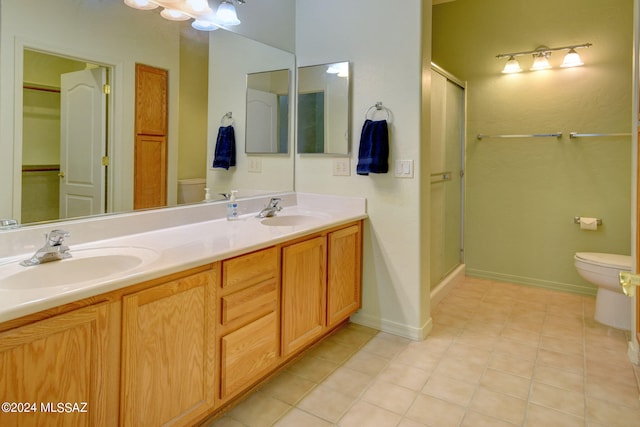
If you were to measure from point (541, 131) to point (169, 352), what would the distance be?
3.43 m

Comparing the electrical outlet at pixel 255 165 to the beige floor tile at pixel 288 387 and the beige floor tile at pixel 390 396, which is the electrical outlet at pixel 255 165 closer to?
the beige floor tile at pixel 288 387

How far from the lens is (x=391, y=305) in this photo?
270 cm

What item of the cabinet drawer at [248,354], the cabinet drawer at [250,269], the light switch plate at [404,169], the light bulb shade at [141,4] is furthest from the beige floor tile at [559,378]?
the light bulb shade at [141,4]

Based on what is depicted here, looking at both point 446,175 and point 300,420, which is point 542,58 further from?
point 300,420

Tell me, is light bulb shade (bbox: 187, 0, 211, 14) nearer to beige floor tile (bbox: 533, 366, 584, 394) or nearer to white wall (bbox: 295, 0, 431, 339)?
white wall (bbox: 295, 0, 431, 339)

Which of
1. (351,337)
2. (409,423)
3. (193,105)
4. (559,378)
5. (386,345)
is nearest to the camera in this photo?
(409,423)

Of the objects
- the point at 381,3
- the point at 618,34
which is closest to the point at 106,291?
the point at 381,3

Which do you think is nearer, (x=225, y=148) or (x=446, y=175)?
(x=225, y=148)

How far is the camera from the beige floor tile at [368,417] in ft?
5.81

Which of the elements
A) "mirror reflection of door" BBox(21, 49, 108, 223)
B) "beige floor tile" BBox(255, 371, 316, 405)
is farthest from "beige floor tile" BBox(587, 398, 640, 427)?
"mirror reflection of door" BBox(21, 49, 108, 223)

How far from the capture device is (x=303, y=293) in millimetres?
2174

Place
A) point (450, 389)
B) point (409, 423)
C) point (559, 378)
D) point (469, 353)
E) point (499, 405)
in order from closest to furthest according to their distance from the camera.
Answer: point (409, 423), point (499, 405), point (450, 389), point (559, 378), point (469, 353)

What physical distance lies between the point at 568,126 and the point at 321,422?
3.11m

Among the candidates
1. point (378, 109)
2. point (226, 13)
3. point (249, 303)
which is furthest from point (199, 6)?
point (249, 303)
